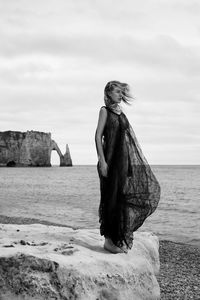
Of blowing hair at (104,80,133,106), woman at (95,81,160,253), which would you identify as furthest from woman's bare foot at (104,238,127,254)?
blowing hair at (104,80,133,106)

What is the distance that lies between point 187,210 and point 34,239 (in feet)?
69.5

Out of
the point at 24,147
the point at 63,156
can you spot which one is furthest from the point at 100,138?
the point at 63,156

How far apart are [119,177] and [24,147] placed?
96.1 m

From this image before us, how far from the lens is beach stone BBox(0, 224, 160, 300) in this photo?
197 inches

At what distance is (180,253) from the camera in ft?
36.0

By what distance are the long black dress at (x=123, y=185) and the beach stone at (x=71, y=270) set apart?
399mm

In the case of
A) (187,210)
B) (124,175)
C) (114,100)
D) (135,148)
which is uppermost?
(114,100)

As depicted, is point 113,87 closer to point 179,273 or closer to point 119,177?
point 119,177

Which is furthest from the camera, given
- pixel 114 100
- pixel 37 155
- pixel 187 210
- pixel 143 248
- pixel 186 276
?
pixel 37 155

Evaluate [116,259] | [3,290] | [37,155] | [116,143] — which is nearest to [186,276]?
[116,259]

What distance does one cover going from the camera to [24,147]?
101 metres

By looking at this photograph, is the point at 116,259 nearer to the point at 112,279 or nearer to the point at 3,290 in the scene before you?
the point at 112,279

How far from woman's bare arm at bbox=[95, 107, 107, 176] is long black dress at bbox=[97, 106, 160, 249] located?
0.08 metres

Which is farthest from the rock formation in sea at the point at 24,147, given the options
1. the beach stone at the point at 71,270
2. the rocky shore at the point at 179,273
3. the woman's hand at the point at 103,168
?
the woman's hand at the point at 103,168
